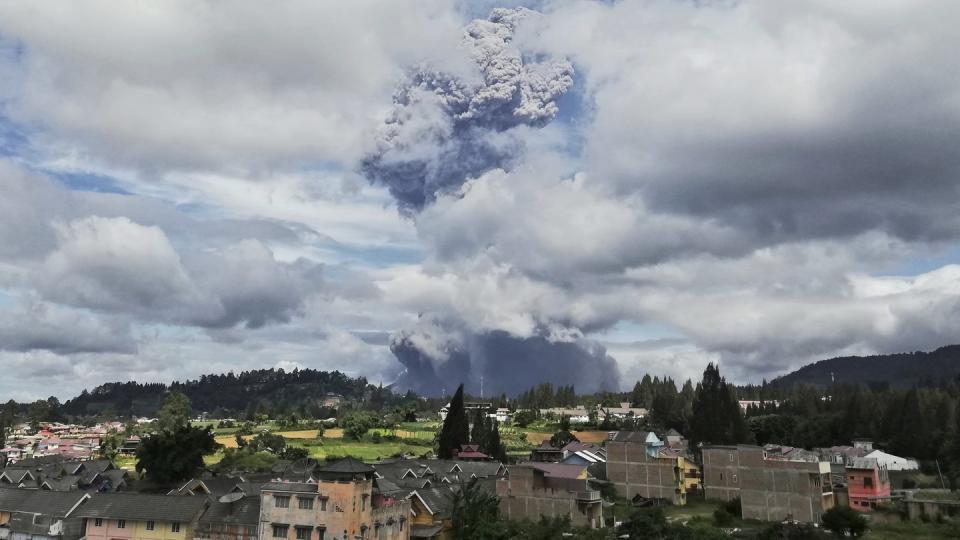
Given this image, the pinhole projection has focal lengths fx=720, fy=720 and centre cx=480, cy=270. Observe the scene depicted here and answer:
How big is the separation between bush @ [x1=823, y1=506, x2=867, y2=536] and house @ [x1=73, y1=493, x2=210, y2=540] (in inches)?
2156

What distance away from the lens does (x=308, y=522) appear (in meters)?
55.4

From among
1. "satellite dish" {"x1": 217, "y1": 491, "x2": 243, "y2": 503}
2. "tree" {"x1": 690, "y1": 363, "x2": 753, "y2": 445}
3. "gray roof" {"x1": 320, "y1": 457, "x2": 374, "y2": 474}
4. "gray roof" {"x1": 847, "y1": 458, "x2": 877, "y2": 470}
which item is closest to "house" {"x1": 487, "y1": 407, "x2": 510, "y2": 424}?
"tree" {"x1": 690, "y1": 363, "x2": 753, "y2": 445}

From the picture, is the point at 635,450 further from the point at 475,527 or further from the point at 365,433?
the point at 365,433

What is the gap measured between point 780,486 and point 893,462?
118ft

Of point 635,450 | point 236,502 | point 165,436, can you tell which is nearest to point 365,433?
point 165,436

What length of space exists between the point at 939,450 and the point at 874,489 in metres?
32.9

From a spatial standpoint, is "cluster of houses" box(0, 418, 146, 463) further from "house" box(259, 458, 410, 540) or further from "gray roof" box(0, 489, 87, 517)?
"house" box(259, 458, 410, 540)

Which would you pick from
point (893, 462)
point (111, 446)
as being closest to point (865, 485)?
point (893, 462)

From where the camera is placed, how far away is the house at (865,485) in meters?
76.9

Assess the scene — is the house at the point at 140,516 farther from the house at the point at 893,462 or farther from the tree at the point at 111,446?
the house at the point at 893,462

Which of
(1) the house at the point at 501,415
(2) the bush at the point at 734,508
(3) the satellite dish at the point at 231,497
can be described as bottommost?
(2) the bush at the point at 734,508

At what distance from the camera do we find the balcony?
229 ft

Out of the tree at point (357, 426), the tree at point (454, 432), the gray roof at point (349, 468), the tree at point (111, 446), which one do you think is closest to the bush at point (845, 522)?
the gray roof at point (349, 468)

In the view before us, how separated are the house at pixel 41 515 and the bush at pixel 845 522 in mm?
66579
